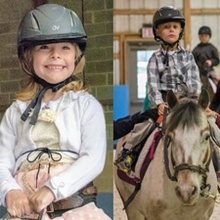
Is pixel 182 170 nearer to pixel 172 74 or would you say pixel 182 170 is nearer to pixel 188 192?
pixel 188 192

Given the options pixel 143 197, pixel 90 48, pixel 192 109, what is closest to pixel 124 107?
pixel 143 197

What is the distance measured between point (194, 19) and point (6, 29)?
1743mm

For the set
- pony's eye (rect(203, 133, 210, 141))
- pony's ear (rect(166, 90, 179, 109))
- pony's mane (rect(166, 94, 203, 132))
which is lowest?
pony's eye (rect(203, 133, 210, 141))

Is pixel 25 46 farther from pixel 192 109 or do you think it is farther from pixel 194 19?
pixel 194 19

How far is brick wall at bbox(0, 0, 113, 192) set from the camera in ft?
4.05

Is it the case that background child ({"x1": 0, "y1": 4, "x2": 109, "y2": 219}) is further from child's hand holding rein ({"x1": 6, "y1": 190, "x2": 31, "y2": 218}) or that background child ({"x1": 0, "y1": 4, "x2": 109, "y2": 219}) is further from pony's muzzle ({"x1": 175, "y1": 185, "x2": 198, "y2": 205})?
pony's muzzle ({"x1": 175, "y1": 185, "x2": 198, "y2": 205})

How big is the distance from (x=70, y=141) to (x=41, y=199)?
0.14 m

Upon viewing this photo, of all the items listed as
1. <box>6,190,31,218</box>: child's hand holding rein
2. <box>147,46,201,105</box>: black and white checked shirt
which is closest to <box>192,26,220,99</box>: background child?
<box>147,46,201,105</box>: black and white checked shirt

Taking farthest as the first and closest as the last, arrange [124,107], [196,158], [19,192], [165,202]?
[124,107]
[165,202]
[196,158]
[19,192]

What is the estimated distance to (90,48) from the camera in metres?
1.23

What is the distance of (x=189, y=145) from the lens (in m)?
1.46

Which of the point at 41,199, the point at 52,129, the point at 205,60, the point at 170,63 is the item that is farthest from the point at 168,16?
the point at 41,199

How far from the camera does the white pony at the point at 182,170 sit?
145 centimetres

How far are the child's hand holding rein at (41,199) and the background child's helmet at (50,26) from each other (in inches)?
13.2
